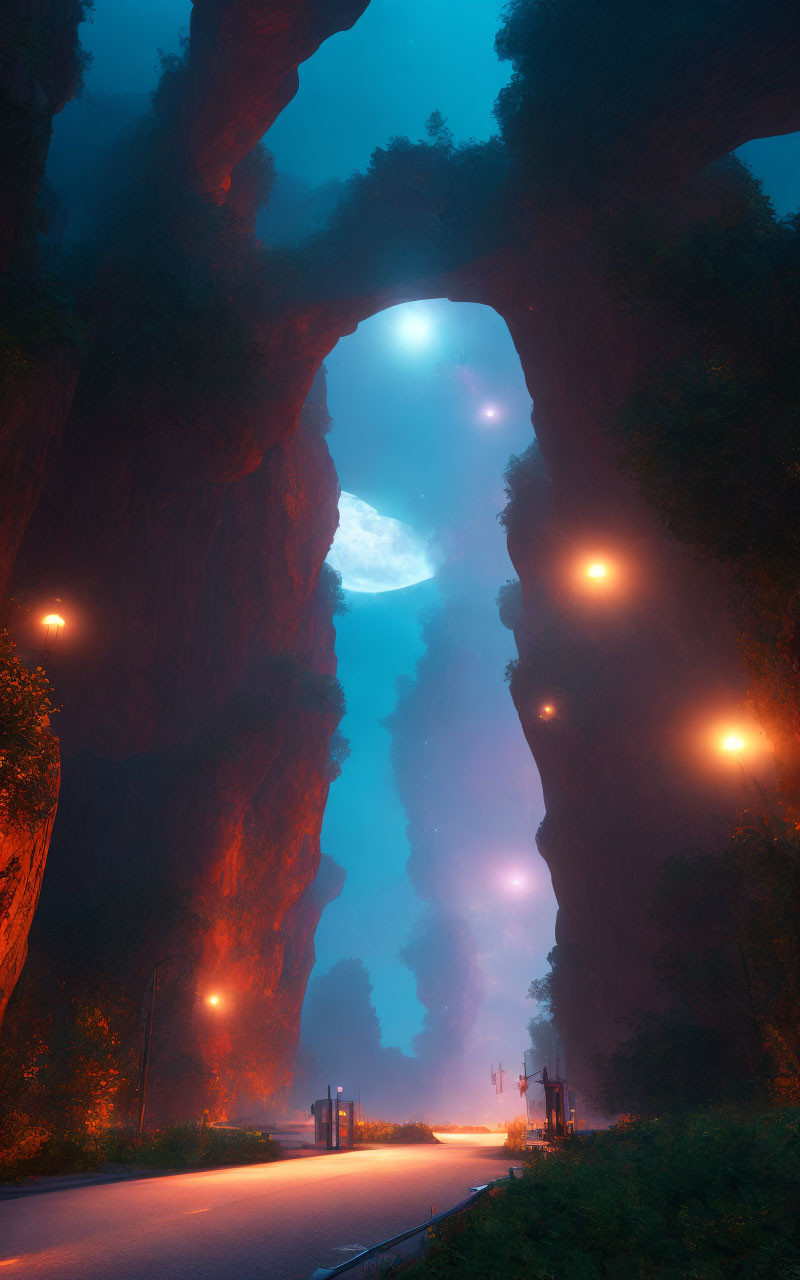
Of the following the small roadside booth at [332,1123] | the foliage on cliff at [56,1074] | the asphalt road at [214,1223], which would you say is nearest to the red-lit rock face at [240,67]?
the foliage on cliff at [56,1074]

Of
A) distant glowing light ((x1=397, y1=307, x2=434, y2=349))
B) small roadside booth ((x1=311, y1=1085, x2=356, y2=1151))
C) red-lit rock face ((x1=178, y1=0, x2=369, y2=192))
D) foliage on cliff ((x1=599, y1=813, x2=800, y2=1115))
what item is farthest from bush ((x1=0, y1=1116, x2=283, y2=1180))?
distant glowing light ((x1=397, y1=307, x2=434, y2=349))

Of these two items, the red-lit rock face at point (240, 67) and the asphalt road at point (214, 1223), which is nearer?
the asphalt road at point (214, 1223)

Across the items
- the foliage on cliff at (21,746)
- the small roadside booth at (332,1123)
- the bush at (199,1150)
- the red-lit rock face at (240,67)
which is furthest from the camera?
the red-lit rock face at (240,67)

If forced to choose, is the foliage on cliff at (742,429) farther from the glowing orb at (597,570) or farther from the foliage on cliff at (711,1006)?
the foliage on cliff at (711,1006)

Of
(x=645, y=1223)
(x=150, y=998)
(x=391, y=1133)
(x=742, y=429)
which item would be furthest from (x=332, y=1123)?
(x=742, y=429)

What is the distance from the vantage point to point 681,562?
19578 millimetres

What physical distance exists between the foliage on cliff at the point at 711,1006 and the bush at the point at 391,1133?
7.66 metres

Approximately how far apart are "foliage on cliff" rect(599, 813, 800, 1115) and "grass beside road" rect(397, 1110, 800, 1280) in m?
9.38

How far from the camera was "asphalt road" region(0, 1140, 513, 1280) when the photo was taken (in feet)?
19.7

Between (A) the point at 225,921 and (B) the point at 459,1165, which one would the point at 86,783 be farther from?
(B) the point at 459,1165

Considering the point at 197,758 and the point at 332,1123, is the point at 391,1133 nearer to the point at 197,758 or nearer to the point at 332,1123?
the point at 332,1123

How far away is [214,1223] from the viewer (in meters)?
7.98

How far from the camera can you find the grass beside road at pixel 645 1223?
526cm

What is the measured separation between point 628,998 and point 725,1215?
30289 millimetres
